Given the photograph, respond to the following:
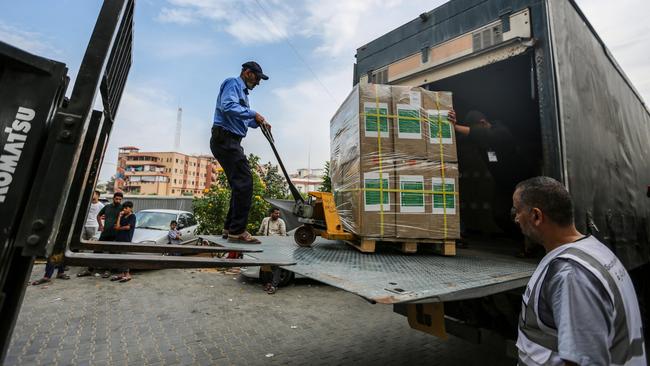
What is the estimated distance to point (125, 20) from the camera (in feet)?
5.31

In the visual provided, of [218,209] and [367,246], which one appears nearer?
[367,246]

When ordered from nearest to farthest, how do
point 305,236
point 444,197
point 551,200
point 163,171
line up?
1. point 551,200
2. point 444,197
3. point 305,236
4. point 163,171

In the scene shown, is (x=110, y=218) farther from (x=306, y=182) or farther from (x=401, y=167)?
(x=306, y=182)

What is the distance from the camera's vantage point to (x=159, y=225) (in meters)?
9.35

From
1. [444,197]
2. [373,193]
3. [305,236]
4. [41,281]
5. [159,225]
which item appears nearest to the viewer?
[373,193]

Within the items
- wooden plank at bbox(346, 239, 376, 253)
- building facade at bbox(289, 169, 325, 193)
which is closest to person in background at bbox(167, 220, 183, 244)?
wooden plank at bbox(346, 239, 376, 253)

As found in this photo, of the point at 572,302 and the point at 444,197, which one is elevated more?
the point at 444,197

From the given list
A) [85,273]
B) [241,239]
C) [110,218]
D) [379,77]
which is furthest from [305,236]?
[85,273]

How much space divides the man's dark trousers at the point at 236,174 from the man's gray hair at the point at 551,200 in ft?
7.55

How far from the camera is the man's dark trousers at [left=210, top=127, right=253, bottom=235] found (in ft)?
10.5

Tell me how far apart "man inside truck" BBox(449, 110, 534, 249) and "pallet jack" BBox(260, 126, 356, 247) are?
180cm

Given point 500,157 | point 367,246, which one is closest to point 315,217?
point 367,246

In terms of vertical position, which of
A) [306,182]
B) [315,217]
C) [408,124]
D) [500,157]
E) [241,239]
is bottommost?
[241,239]

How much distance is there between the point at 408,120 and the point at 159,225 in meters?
8.34
